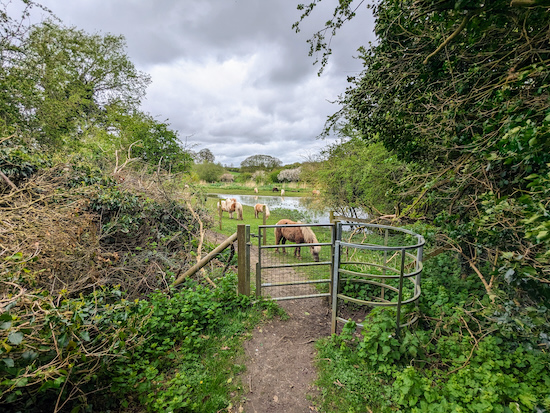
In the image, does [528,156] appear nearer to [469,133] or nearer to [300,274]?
[469,133]

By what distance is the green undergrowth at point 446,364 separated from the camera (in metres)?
2.03

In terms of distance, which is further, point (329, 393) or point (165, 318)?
point (165, 318)

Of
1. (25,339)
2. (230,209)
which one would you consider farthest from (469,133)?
(230,209)

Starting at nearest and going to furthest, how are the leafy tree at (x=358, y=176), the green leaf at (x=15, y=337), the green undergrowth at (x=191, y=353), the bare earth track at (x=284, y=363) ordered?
the green leaf at (x=15, y=337) < the green undergrowth at (x=191, y=353) < the bare earth track at (x=284, y=363) < the leafy tree at (x=358, y=176)

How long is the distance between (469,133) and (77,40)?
2149cm

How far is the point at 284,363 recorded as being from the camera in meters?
2.85

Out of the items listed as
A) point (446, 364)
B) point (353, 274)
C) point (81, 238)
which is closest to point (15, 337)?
point (81, 238)

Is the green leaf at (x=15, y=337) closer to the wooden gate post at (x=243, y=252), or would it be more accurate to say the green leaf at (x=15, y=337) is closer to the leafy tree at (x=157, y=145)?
the wooden gate post at (x=243, y=252)

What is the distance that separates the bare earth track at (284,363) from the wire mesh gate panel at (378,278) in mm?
429

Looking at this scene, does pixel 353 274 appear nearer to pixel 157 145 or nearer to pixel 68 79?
pixel 157 145

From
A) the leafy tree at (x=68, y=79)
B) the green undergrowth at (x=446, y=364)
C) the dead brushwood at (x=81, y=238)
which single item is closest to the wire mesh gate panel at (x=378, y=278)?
the green undergrowth at (x=446, y=364)

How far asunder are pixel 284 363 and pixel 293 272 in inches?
129

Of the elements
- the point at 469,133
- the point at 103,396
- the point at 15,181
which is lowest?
the point at 103,396

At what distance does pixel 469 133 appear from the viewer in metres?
3.05
